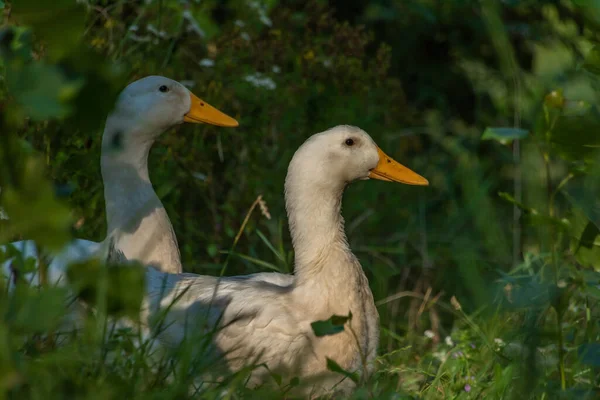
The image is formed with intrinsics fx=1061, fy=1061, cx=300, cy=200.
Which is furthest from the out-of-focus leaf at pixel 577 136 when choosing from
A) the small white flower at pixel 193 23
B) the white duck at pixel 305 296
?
the small white flower at pixel 193 23

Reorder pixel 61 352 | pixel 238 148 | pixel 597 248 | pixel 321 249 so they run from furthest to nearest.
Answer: pixel 238 148
pixel 321 249
pixel 597 248
pixel 61 352

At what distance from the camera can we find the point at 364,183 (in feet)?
22.7

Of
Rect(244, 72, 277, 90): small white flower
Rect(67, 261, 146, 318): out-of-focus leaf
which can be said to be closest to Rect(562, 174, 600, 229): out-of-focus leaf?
Rect(67, 261, 146, 318): out-of-focus leaf

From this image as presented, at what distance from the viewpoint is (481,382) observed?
3.80 metres

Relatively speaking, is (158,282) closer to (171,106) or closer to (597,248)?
(171,106)

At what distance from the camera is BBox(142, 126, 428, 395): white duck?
365cm

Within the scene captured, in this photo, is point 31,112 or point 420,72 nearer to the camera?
point 31,112

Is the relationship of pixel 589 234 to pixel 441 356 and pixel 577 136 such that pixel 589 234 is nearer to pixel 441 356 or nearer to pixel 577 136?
pixel 577 136

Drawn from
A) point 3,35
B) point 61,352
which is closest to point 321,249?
point 61,352

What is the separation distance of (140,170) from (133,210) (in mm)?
257

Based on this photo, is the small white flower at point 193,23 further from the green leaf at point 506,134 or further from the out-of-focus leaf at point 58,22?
the out-of-focus leaf at point 58,22

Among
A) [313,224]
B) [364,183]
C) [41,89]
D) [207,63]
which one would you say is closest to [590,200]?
[313,224]

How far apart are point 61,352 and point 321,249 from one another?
1.55m

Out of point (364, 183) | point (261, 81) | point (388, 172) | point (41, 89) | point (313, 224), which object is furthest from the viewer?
point (364, 183)
